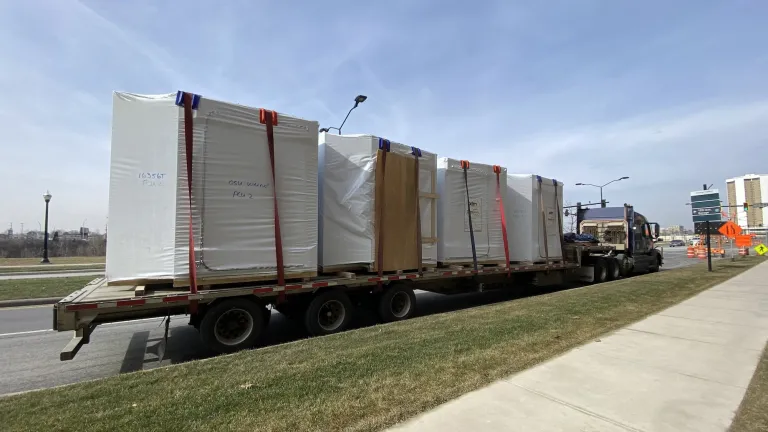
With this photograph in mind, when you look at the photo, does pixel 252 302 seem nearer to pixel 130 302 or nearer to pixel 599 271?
pixel 130 302

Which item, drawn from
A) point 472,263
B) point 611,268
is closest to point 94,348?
point 472,263

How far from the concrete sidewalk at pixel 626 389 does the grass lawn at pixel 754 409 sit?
58 millimetres

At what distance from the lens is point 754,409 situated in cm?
339

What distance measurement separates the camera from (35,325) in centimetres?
838

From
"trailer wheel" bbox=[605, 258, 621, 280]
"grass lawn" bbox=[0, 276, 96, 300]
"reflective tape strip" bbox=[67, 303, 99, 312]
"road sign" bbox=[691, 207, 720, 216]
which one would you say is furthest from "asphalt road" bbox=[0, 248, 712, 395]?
"road sign" bbox=[691, 207, 720, 216]

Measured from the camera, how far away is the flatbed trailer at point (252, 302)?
5.01m

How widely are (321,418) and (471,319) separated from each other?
4191mm

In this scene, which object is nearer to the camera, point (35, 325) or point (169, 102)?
point (169, 102)

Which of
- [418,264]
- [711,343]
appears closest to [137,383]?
[418,264]

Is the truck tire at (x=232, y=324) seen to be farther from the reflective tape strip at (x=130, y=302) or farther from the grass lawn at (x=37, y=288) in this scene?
the grass lawn at (x=37, y=288)

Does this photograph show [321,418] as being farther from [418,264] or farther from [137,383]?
[418,264]

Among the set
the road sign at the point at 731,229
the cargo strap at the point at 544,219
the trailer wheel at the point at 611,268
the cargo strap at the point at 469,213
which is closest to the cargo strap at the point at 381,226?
the cargo strap at the point at 469,213

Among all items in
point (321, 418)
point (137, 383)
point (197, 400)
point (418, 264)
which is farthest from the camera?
point (418, 264)

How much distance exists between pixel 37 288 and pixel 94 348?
9003 mm
